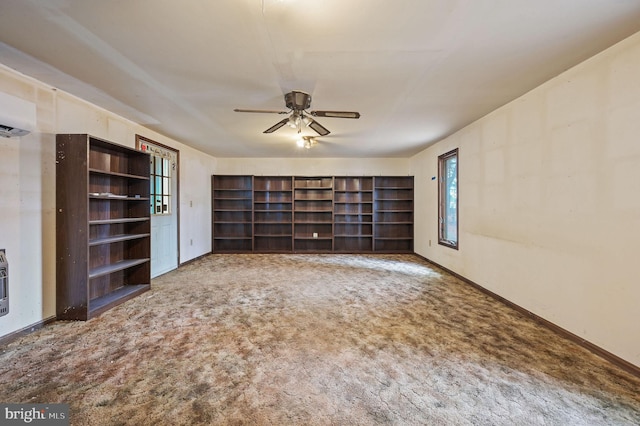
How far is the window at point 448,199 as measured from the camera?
4.68 metres

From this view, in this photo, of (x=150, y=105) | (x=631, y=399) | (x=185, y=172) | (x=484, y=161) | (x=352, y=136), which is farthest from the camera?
(x=185, y=172)

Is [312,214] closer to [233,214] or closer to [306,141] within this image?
[233,214]

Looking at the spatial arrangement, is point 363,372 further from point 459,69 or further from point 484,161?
point 484,161

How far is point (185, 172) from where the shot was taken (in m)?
5.38

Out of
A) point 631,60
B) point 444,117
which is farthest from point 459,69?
point 444,117

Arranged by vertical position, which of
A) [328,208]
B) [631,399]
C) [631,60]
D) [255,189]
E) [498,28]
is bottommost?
[631,399]

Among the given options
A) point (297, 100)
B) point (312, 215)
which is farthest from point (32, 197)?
point (312, 215)

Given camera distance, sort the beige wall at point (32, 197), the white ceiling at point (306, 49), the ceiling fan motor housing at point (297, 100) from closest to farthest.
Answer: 1. the white ceiling at point (306, 49)
2. the beige wall at point (32, 197)
3. the ceiling fan motor housing at point (297, 100)

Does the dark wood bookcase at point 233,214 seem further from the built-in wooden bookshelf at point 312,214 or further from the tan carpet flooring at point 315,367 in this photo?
the tan carpet flooring at point 315,367

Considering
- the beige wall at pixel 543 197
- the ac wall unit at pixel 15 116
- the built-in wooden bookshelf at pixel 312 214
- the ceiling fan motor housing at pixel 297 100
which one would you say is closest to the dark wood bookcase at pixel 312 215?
the built-in wooden bookshelf at pixel 312 214

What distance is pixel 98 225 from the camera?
10.7 feet

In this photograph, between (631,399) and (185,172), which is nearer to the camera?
(631,399)

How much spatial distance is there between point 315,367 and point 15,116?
11.2 ft

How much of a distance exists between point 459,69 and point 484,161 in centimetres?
177
